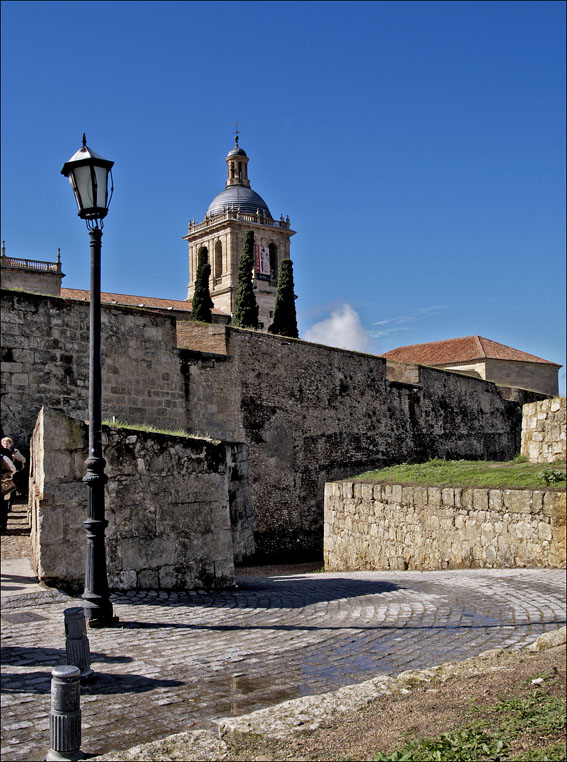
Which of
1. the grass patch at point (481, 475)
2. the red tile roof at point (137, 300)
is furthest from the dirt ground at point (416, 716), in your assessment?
the red tile roof at point (137, 300)

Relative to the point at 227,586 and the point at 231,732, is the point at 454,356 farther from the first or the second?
the point at 231,732

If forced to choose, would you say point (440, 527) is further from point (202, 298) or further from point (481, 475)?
point (202, 298)

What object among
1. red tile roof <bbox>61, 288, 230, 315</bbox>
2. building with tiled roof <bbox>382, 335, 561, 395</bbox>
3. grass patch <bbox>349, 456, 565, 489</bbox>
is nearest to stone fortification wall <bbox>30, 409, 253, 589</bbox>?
grass patch <bbox>349, 456, 565, 489</bbox>

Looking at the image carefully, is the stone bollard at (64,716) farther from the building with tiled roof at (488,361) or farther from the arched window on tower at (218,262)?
the arched window on tower at (218,262)

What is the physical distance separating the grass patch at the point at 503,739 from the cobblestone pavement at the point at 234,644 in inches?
42.5

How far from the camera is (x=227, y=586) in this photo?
8.43m

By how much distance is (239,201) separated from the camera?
8775 centimetres

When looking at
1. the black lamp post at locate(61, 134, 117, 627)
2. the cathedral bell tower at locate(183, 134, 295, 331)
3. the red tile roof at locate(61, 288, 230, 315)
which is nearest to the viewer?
the black lamp post at locate(61, 134, 117, 627)

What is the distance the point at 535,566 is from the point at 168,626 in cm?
584

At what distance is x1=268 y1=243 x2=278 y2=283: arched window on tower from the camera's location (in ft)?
282

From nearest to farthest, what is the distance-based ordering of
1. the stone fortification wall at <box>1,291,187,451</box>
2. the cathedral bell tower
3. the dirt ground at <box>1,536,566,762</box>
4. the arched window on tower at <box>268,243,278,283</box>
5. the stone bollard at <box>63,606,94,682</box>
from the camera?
the dirt ground at <box>1,536,566,762</box>, the stone bollard at <box>63,606,94,682</box>, the stone fortification wall at <box>1,291,187,451</box>, the cathedral bell tower, the arched window on tower at <box>268,243,278,283</box>

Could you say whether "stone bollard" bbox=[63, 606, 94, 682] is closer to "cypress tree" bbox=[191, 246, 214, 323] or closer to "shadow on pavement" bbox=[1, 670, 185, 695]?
"shadow on pavement" bbox=[1, 670, 185, 695]

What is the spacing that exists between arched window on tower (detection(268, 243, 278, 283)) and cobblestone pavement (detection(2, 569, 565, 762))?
78.5 meters

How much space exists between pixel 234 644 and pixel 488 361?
1594 inches
